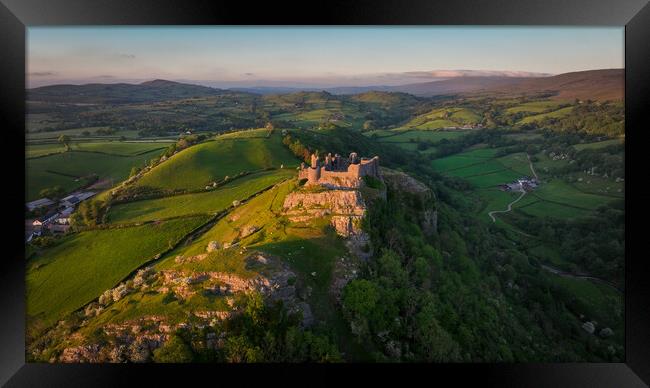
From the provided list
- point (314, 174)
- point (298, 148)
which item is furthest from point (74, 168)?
point (298, 148)

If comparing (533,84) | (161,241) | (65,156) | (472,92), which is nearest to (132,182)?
(65,156)

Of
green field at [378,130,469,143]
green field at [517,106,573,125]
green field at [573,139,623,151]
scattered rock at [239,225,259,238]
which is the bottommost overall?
scattered rock at [239,225,259,238]

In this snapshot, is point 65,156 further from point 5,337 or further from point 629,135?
point 629,135

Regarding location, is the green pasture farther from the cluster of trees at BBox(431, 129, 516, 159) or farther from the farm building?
the cluster of trees at BBox(431, 129, 516, 159)

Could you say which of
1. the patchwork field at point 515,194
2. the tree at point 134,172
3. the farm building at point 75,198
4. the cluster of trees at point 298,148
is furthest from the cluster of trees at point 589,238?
the tree at point 134,172

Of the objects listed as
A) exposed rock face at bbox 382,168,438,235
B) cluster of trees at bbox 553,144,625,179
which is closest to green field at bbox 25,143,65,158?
exposed rock face at bbox 382,168,438,235
